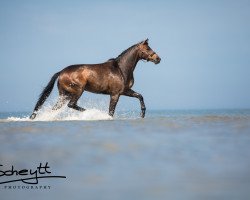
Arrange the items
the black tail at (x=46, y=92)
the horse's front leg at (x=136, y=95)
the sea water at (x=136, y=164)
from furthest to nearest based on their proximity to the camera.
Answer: the horse's front leg at (x=136, y=95) < the black tail at (x=46, y=92) < the sea water at (x=136, y=164)

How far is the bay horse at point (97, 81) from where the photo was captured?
13.2m

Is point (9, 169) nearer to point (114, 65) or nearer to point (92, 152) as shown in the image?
point (92, 152)

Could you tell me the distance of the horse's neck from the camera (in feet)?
45.3

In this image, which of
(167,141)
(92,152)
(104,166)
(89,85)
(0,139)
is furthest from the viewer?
(89,85)

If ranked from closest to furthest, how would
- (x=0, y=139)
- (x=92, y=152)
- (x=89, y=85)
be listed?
(x=92, y=152)
(x=0, y=139)
(x=89, y=85)

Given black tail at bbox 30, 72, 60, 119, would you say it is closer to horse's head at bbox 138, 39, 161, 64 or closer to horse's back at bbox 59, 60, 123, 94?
horse's back at bbox 59, 60, 123, 94

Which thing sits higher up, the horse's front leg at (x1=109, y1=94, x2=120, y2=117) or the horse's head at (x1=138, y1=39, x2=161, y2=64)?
the horse's head at (x1=138, y1=39, x2=161, y2=64)

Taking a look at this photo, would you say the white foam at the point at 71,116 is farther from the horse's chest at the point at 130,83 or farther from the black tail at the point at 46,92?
the horse's chest at the point at 130,83

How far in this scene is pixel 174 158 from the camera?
4438 mm

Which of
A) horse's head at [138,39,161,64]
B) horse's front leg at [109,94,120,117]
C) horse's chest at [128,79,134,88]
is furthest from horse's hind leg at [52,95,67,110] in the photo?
horse's head at [138,39,161,64]

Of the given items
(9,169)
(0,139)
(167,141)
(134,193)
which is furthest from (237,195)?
(0,139)

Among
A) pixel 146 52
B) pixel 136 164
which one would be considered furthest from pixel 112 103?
pixel 136 164

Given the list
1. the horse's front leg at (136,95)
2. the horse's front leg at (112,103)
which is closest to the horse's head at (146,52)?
the horse's front leg at (136,95)

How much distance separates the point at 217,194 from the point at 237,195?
13 centimetres
